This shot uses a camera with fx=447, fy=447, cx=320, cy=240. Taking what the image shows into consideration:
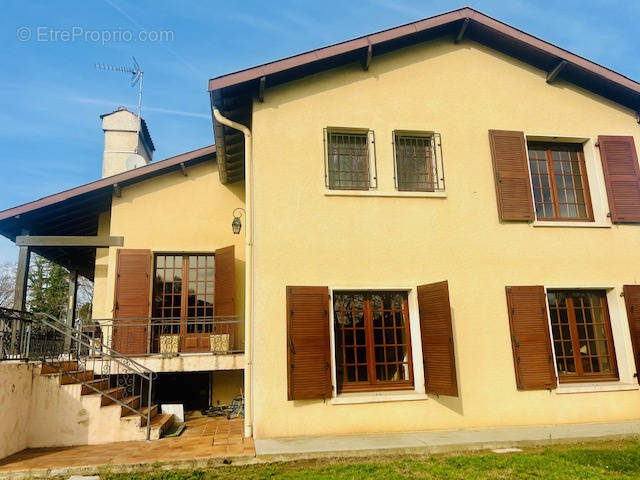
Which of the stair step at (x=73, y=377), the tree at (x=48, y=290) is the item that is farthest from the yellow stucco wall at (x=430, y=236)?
the tree at (x=48, y=290)

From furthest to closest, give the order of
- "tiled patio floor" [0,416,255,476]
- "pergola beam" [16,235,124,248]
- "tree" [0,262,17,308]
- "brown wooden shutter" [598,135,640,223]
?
"tree" [0,262,17,308]
"pergola beam" [16,235,124,248]
"brown wooden shutter" [598,135,640,223]
"tiled patio floor" [0,416,255,476]

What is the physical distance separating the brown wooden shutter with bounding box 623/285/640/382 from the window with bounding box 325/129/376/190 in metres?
5.01

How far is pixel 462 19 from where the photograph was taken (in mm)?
8641

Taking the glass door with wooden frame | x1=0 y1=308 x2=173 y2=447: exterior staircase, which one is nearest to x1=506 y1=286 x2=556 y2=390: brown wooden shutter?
x1=0 y1=308 x2=173 y2=447: exterior staircase

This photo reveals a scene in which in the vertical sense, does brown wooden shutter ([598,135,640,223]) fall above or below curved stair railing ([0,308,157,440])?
above

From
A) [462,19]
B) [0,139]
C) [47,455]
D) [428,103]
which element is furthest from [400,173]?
[0,139]

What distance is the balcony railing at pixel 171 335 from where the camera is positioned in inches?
380

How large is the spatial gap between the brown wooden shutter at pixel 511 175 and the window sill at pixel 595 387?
9.81 feet

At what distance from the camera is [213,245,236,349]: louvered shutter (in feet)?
33.0

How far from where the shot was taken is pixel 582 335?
26.6ft
